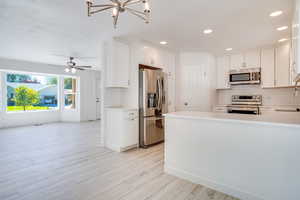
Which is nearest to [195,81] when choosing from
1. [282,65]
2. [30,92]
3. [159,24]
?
[282,65]

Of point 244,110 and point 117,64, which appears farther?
point 244,110

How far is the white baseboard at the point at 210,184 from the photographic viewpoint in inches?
72.0

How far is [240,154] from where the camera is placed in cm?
187

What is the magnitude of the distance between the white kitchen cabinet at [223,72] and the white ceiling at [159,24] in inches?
27.5

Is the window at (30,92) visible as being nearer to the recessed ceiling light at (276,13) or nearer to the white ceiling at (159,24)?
the white ceiling at (159,24)

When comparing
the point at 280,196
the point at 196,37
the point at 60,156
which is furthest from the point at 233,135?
the point at 60,156

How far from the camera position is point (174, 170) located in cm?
241

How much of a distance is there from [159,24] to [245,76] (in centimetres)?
309

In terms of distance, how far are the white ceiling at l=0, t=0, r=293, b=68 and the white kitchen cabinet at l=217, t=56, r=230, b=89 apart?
2.29 feet

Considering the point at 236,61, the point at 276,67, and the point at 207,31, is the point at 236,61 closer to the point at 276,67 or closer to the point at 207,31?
the point at 276,67

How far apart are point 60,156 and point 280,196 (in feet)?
11.2

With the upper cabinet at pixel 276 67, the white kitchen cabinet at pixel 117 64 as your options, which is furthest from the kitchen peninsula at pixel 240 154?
the upper cabinet at pixel 276 67

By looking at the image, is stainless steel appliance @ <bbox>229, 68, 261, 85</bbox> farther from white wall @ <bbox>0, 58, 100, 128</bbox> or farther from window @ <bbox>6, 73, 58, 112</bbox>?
window @ <bbox>6, 73, 58, 112</bbox>

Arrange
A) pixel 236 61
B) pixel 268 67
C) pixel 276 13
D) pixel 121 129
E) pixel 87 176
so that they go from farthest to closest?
pixel 236 61, pixel 268 67, pixel 121 129, pixel 276 13, pixel 87 176
